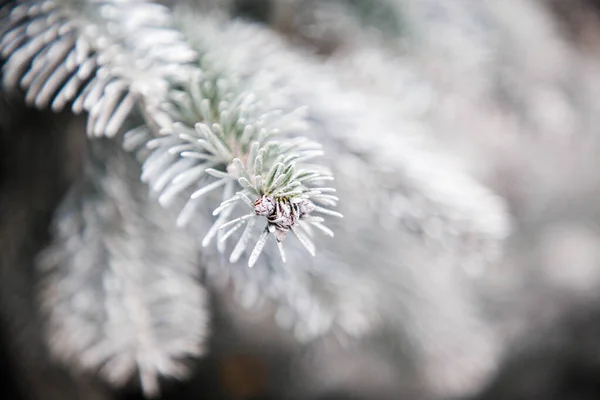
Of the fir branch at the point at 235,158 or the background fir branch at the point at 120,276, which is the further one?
the background fir branch at the point at 120,276

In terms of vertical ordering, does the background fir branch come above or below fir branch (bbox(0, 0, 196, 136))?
below

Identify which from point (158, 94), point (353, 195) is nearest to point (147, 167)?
point (158, 94)

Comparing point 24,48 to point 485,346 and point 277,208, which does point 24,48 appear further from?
point 485,346

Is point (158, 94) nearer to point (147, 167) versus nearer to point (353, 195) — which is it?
point (147, 167)

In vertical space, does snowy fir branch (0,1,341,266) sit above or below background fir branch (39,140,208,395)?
above

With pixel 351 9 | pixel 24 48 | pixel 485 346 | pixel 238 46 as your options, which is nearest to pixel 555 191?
pixel 485 346

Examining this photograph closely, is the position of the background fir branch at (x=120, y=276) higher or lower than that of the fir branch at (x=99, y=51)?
lower

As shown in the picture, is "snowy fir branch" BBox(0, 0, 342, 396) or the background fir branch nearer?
"snowy fir branch" BBox(0, 0, 342, 396)
